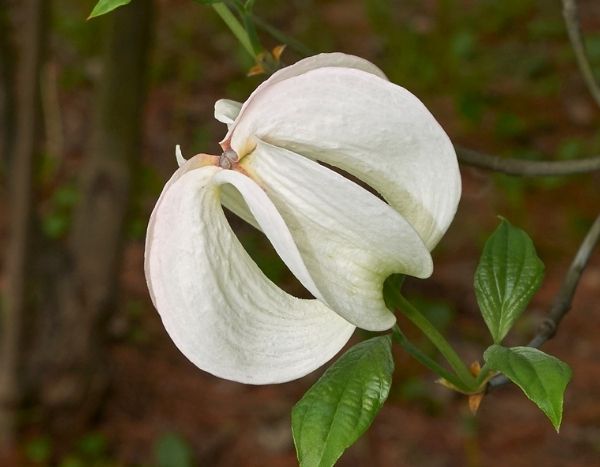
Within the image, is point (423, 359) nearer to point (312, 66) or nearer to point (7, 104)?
point (312, 66)

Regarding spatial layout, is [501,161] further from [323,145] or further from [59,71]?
[59,71]

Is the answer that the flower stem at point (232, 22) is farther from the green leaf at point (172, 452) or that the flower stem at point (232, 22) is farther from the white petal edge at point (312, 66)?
the green leaf at point (172, 452)

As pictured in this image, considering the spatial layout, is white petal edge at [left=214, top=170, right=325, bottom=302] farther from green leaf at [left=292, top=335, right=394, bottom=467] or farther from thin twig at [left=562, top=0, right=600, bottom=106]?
thin twig at [left=562, top=0, right=600, bottom=106]

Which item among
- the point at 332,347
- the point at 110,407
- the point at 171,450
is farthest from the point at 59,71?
the point at 332,347

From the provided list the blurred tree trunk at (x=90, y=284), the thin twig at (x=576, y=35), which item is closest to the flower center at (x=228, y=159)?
the thin twig at (x=576, y=35)

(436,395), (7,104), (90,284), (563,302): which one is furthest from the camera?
(436,395)

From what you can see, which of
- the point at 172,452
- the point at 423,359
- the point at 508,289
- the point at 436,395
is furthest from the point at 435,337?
the point at 436,395
